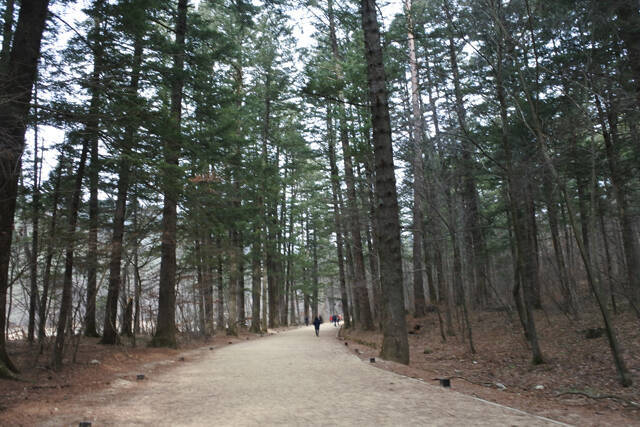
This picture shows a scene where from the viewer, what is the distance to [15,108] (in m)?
5.36

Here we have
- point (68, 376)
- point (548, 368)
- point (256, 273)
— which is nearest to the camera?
point (68, 376)

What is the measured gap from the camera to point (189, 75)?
8531 mm

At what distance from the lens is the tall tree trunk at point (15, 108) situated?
555 centimetres

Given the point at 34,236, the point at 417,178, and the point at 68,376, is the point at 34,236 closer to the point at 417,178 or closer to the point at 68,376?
the point at 68,376

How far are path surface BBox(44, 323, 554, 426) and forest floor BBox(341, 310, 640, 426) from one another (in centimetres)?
82

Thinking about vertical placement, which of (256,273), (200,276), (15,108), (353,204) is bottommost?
(200,276)

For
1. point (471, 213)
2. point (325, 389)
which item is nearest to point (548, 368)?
point (471, 213)

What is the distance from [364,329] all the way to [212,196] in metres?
12.5

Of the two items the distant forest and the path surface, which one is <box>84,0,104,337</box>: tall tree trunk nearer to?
the distant forest

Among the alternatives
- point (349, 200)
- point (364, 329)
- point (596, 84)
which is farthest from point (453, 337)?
point (596, 84)

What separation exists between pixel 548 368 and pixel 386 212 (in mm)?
4637

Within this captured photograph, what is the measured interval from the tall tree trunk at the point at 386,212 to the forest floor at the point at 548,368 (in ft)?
2.76

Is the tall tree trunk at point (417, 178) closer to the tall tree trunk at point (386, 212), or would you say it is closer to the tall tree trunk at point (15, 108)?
the tall tree trunk at point (386, 212)

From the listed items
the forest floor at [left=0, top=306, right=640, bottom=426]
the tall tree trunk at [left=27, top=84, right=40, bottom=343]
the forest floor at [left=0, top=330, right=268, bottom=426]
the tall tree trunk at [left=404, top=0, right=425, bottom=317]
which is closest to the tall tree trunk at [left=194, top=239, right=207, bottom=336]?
the forest floor at [left=0, top=330, right=268, bottom=426]
